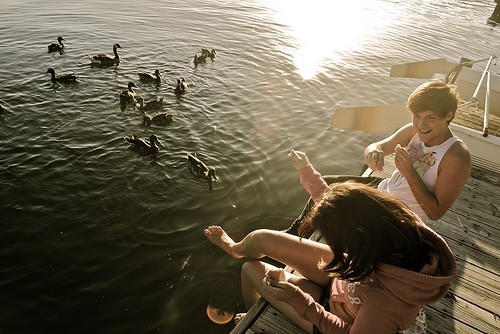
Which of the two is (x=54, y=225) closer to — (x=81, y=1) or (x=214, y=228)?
(x=214, y=228)

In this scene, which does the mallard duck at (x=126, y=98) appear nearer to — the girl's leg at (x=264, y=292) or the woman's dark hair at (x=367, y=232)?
the girl's leg at (x=264, y=292)

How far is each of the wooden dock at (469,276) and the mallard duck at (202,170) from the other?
4.23m

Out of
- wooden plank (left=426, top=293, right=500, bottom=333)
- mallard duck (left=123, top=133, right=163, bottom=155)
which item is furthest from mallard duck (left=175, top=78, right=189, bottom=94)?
wooden plank (left=426, top=293, right=500, bottom=333)

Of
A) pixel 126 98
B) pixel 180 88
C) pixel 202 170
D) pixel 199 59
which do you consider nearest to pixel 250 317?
pixel 202 170

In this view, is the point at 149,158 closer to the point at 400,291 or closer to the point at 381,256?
the point at 381,256

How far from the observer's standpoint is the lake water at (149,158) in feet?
18.7

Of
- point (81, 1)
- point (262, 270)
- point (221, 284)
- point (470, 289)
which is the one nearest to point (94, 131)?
point (221, 284)

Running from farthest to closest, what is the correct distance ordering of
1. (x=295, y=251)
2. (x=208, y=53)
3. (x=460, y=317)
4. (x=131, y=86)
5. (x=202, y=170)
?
(x=208, y=53) → (x=131, y=86) → (x=202, y=170) → (x=460, y=317) → (x=295, y=251)

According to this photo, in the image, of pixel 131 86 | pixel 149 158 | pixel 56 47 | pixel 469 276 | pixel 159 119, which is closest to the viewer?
pixel 469 276

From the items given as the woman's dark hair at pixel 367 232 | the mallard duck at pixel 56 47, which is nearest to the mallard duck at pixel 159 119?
the mallard duck at pixel 56 47

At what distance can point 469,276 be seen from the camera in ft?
16.6

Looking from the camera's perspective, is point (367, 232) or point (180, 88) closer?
point (367, 232)

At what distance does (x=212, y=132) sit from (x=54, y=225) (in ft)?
17.0

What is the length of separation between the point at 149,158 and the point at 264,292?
5.99 metres
